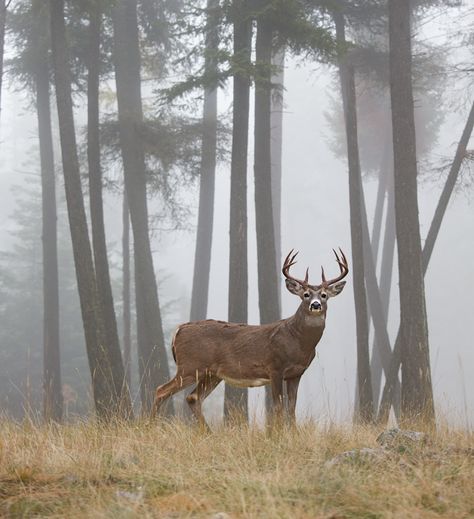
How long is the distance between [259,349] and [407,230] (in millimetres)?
4667

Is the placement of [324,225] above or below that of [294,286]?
above

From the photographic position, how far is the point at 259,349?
8.45m

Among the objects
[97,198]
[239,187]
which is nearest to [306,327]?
[239,187]

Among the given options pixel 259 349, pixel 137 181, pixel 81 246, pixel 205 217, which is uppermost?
pixel 137 181

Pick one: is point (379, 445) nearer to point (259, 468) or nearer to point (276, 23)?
point (259, 468)

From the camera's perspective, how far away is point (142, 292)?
1648cm

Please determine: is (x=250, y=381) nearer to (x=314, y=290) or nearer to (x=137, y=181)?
(x=314, y=290)

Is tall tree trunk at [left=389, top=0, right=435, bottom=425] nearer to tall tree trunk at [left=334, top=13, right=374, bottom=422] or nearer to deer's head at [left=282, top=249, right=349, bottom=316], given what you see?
tall tree trunk at [left=334, top=13, right=374, bottom=422]

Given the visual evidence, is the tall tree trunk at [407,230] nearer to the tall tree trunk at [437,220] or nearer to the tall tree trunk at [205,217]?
the tall tree trunk at [437,220]

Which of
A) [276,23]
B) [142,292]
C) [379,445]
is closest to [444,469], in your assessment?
[379,445]

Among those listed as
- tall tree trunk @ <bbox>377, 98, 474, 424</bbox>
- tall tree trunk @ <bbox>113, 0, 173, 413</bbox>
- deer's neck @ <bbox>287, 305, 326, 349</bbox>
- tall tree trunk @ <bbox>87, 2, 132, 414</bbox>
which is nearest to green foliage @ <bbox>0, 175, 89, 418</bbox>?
tall tree trunk @ <bbox>113, 0, 173, 413</bbox>

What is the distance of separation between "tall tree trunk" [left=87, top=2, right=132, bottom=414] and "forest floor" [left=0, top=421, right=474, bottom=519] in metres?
5.98

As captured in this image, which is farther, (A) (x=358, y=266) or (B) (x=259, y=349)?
(A) (x=358, y=266)

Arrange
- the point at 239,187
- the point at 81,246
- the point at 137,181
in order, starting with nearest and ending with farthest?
the point at 81,246, the point at 239,187, the point at 137,181
